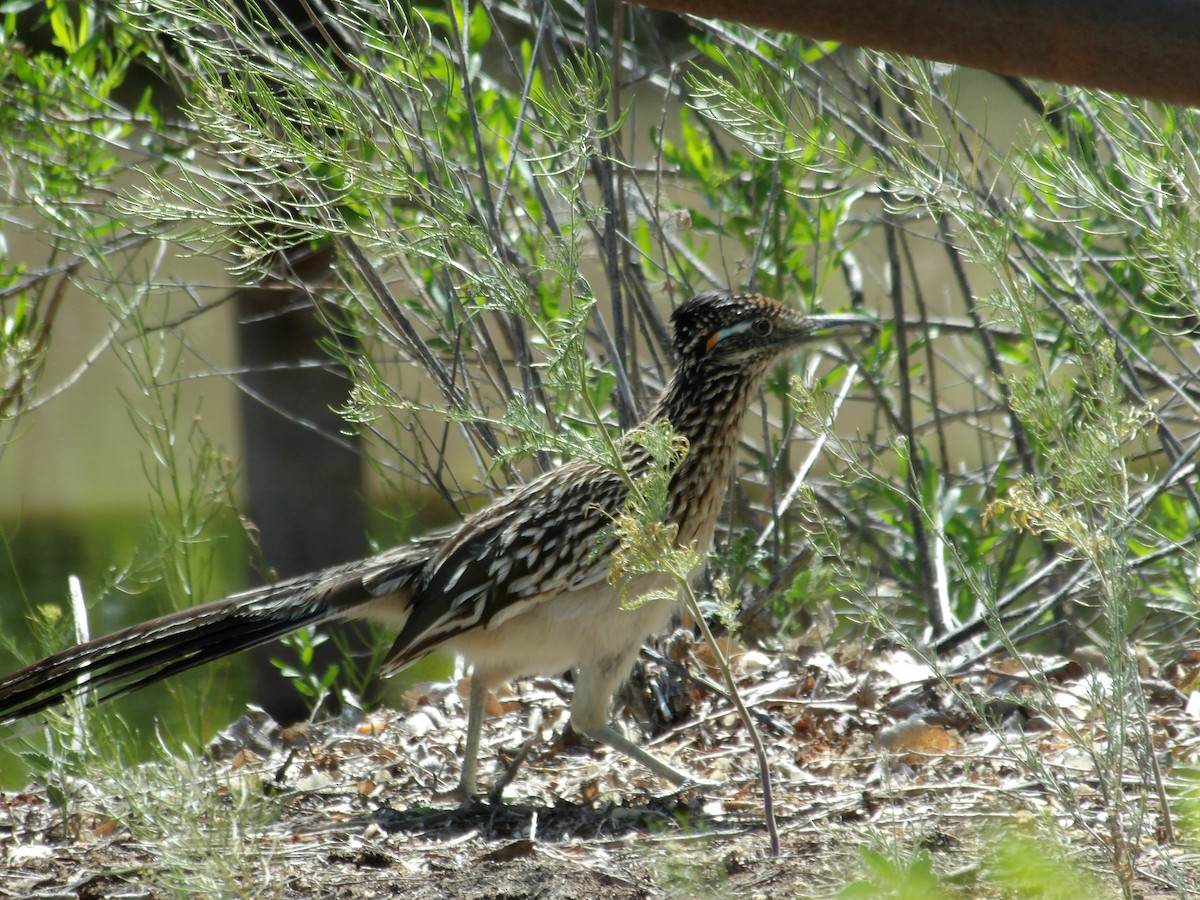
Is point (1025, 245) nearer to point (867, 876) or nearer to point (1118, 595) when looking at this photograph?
point (1118, 595)

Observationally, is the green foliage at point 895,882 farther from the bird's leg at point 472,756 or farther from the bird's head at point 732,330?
the bird's head at point 732,330

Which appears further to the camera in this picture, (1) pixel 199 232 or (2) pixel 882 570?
(2) pixel 882 570

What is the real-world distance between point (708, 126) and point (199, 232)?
9.95 feet

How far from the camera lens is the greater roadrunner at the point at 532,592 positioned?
4047mm

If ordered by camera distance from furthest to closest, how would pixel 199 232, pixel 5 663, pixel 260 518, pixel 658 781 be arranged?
pixel 5 663 → pixel 260 518 → pixel 658 781 → pixel 199 232

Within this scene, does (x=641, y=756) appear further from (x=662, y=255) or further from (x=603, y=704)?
(x=662, y=255)

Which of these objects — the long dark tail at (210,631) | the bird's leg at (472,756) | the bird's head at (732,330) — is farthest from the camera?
the bird's head at (732,330)

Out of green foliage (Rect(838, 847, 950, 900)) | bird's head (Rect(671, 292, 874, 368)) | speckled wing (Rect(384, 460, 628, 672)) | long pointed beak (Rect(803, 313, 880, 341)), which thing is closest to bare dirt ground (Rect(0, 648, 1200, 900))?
green foliage (Rect(838, 847, 950, 900))

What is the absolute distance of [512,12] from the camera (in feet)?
19.2

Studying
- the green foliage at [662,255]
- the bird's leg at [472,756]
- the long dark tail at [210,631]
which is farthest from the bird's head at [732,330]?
the bird's leg at [472,756]

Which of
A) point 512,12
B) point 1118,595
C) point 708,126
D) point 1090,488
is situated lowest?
point 1118,595

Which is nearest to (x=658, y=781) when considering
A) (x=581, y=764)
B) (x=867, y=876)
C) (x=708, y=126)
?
(x=581, y=764)

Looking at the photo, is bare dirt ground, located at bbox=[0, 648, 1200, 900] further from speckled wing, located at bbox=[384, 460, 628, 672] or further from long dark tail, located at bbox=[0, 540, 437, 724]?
speckled wing, located at bbox=[384, 460, 628, 672]

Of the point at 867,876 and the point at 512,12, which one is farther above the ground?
the point at 512,12
